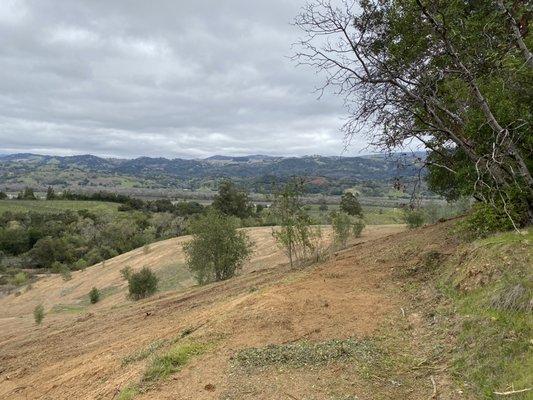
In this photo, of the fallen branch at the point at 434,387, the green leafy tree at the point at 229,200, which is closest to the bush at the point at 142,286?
the fallen branch at the point at 434,387

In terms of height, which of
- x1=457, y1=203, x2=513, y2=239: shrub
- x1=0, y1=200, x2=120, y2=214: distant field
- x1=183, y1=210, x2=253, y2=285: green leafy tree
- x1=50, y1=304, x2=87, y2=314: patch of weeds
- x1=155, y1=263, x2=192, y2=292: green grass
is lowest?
x1=50, y1=304, x2=87, y2=314: patch of weeds

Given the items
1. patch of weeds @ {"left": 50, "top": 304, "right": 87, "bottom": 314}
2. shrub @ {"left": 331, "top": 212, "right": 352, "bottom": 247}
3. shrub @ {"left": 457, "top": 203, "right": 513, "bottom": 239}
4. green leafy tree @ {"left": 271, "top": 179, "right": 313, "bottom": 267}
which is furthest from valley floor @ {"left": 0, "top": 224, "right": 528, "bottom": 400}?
patch of weeds @ {"left": 50, "top": 304, "right": 87, "bottom": 314}

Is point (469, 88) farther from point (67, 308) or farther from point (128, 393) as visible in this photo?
point (67, 308)

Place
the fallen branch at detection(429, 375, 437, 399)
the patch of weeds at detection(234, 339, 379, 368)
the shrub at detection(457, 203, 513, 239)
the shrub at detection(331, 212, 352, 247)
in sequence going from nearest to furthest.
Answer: the fallen branch at detection(429, 375, 437, 399) → the patch of weeds at detection(234, 339, 379, 368) → the shrub at detection(457, 203, 513, 239) → the shrub at detection(331, 212, 352, 247)

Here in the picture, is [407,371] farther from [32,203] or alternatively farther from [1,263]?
[32,203]

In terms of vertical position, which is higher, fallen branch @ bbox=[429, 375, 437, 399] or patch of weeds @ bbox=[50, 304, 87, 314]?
fallen branch @ bbox=[429, 375, 437, 399]

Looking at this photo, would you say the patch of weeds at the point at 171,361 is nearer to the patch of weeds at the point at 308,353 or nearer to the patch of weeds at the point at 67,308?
the patch of weeds at the point at 308,353

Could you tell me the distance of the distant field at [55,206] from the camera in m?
103

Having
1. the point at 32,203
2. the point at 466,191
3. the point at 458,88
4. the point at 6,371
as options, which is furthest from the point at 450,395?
the point at 32,203

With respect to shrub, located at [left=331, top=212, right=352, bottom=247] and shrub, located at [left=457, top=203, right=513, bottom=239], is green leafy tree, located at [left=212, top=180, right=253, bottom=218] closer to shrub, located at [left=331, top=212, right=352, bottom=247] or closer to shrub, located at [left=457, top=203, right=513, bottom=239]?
shrub, located at [left=331, top=212, right=352, bottom=247]

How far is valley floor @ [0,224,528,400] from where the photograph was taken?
6.06 m

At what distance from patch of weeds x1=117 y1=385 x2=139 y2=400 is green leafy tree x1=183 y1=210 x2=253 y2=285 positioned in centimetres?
2069

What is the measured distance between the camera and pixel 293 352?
22.7ft

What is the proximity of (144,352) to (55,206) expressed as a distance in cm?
11070
